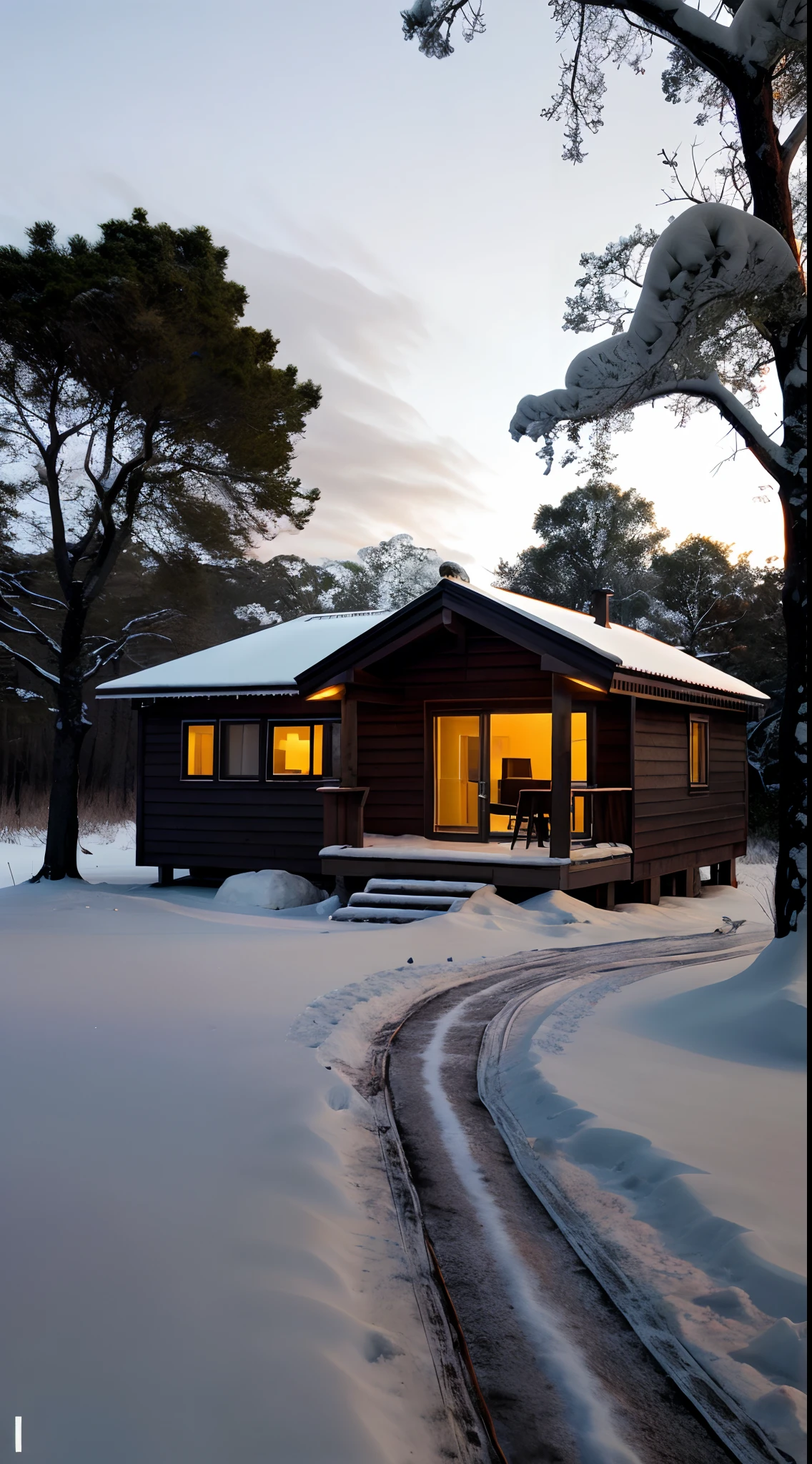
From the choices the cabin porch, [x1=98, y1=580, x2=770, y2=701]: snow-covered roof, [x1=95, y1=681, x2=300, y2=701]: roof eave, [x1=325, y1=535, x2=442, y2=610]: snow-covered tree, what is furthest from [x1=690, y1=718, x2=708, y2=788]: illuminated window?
[x1=325, y1=535, x2=442, y2=610]: snow-covered tree

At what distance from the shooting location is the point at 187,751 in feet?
52.8

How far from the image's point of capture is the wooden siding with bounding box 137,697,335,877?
49.5ft

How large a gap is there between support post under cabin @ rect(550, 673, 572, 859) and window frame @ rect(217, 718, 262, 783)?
18.8 ft

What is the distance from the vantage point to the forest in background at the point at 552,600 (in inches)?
1029

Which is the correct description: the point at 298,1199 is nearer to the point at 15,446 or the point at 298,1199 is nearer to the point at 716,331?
the point at 716,331

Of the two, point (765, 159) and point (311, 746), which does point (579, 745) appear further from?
point (765, 159)

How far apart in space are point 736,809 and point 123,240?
15889 millimetres

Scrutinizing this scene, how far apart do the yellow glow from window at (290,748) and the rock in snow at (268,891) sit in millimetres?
2099

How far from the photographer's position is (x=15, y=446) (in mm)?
16188

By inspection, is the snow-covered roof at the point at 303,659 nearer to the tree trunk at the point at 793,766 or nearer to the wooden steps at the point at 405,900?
the wooden steps at the point at 405,900

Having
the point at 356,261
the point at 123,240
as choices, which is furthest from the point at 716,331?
the point at 356,261

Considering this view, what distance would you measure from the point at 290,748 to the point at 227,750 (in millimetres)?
1207

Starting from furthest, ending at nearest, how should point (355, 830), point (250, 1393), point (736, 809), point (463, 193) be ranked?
point (736, 809) < point (355, 830) < point (463, 193) < point (250, 1393)

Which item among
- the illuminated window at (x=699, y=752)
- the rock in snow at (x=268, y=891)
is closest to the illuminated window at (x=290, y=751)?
the rock in snow at (x=268, y=891)
